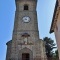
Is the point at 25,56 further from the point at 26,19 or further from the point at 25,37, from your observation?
the point at 26,19

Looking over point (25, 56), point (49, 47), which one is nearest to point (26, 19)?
point (25, 56)

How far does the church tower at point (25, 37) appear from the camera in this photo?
26328 mm

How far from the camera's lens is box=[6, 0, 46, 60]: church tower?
86.4 feet

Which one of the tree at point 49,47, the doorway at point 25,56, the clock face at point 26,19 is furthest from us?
the tree at point 49,47

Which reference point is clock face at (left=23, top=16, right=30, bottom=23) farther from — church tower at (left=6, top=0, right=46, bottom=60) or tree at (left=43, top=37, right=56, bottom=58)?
tree at (left=43, top=37, right=56, bottom=58)

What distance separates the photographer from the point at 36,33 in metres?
28.8

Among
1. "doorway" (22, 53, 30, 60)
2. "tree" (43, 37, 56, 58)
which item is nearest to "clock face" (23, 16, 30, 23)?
"doorway" (22, 53, 30, 60)

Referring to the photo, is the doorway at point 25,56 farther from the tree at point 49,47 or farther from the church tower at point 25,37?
the tree at point 49,47

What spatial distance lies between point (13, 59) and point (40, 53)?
4.16 meters

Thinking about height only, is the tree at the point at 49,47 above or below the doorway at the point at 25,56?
above

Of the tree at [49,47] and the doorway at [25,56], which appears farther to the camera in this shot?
the tree at [49,47]

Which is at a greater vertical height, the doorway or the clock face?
the clock face

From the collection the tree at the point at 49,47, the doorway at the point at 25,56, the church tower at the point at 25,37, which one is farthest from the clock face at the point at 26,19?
the tree at the point at 49,47

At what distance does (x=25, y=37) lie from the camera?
27.9 metres
